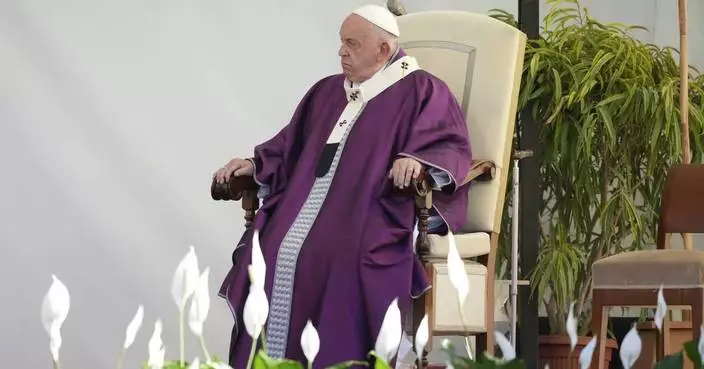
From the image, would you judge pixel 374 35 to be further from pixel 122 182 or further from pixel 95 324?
pixel 95 324

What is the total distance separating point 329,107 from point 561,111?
1.25m

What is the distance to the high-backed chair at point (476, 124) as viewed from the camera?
3.20 meters

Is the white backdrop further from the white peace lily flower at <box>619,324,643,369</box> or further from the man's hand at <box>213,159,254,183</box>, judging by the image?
the white peace lily flower at <box>619,324,643,369</box>

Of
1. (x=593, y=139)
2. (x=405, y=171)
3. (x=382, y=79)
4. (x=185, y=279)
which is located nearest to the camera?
(x=185, y=279)

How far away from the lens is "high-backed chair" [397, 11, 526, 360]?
10.5ft

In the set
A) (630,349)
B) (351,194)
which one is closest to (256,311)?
(630,349)

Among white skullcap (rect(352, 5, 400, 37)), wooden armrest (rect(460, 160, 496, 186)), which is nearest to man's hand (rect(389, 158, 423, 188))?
wooden armrest (rect(460, 160, 496, 186))

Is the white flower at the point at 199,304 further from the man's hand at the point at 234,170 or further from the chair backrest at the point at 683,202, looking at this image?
the chair backrest at the point at 683,202

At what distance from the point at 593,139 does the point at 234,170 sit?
5.89 ft

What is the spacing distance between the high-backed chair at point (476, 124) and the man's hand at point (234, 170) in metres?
0.61

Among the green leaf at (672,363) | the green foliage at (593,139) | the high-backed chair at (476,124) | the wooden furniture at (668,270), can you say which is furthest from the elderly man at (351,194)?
the green leaf at (672,363)

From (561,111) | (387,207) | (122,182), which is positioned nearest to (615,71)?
(561,111)

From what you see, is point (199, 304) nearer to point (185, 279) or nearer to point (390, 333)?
point (185, 279)

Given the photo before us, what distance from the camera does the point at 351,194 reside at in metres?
3.27
